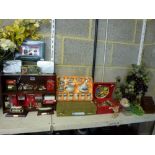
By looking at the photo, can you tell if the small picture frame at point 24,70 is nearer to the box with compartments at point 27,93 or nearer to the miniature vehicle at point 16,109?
the box with compartments at point 27,93

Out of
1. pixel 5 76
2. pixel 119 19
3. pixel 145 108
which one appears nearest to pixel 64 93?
pixel 5 76

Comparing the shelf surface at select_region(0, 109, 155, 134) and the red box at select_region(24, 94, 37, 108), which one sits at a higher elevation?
the red box at select_region(24, 94, 37, 108)

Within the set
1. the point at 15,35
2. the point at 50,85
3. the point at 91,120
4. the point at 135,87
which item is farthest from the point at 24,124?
the point at 135,87

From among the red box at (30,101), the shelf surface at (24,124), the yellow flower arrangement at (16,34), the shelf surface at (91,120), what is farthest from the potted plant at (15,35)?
the shelf surface at (91,120)

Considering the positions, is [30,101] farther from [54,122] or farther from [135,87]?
[135,87]

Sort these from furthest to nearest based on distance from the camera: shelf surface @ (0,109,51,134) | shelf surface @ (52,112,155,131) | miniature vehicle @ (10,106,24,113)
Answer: miniature vehicle @ (10,106,24,113)
shelf surface @ (52,112,155,131)
shelf surface @ (0,109,51,134)

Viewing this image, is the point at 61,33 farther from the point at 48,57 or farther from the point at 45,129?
the point at 45,129

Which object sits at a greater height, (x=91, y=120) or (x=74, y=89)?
(x=74, y=89)

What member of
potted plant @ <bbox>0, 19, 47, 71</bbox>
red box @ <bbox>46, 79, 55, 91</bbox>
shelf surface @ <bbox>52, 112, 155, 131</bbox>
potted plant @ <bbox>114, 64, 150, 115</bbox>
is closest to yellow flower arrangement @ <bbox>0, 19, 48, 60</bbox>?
potted plant @ <bbox>0, 19, 47, 71</bbox>

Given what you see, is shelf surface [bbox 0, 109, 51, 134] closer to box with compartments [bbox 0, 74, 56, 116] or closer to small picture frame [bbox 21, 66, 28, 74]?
box with compartments [bbox 0, 74, 56, 116]

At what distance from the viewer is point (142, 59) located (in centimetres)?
175

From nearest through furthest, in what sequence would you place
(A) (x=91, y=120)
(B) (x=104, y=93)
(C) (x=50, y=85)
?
1. (A) (x=91, y=120)
2. (C) (x=50, y=85)
3. (B) (x=104, y=93)
